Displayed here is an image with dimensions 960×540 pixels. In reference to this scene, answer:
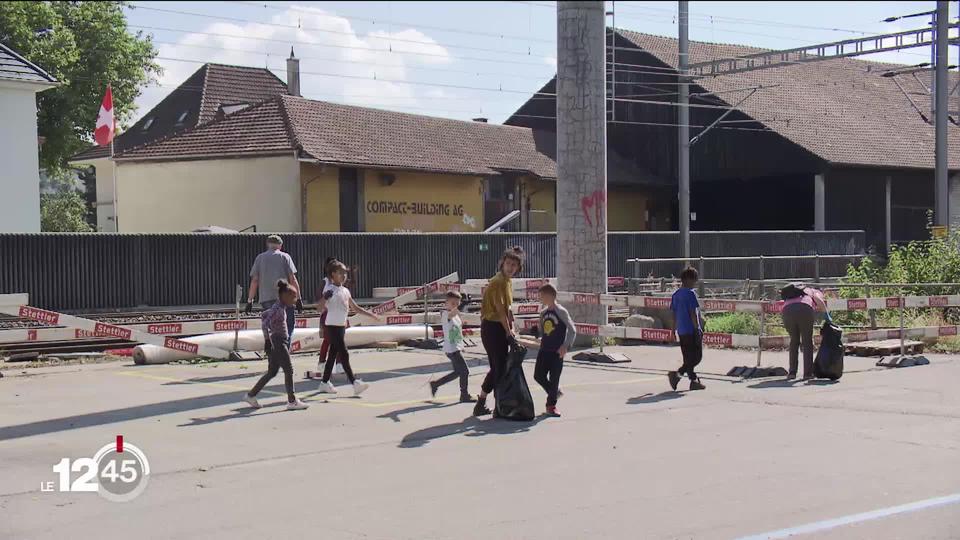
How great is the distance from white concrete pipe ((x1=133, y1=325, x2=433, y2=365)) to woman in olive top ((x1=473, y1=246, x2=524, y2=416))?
6810mm

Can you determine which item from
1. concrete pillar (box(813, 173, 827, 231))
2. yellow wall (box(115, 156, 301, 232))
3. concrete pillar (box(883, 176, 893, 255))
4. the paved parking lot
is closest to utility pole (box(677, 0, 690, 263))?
yellow wall (box(115, 156, 301, 232))

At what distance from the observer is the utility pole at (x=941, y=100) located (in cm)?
2966

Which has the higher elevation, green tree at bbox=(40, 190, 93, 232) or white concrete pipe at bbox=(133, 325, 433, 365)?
green tree at bbox=(40, 190, 93, 232)

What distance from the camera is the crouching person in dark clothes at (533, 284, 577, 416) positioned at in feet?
37.3

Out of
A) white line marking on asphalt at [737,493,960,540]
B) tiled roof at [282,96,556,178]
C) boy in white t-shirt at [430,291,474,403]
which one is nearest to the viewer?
white line marking on asphalt at [737,493,960,540]

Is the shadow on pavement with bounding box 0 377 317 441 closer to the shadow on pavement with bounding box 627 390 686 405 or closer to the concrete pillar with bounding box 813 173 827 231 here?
the shadow on pavement with bounding box 627 390 686 405

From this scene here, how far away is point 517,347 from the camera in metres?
11.3

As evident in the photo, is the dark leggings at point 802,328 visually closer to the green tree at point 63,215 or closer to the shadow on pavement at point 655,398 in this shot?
the shadow on pavement at point 655,398

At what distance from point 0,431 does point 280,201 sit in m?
26.1

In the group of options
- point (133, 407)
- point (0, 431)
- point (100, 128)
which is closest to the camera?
point (0, 431)

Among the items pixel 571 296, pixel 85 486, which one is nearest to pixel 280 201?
pixel 571 296

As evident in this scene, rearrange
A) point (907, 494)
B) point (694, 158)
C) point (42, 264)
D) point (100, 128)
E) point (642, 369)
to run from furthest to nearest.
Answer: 1. point (694, 158)
2. point (100, 128)
3. point (42, 264)
4. point (642, 369)
5. point (907, 494)

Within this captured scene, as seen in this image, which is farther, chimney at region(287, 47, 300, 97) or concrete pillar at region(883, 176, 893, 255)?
chimney at region(287, 47, 300, 97)

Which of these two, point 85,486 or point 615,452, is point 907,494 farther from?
point 85,486
